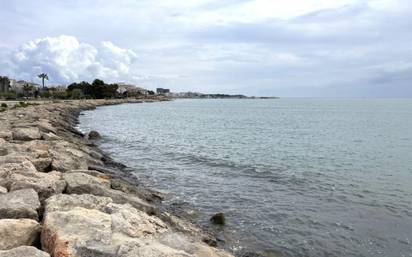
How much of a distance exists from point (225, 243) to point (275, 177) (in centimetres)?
857

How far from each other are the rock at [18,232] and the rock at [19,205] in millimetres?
543

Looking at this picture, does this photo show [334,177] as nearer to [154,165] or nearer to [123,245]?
[154,165]

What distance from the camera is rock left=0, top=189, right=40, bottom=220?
7028 millimetres

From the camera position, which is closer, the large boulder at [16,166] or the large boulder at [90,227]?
the large boulder at [90,227]

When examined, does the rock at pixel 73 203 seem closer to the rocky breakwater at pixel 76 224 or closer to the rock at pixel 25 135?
the rocky breakwater at pixel 76 224

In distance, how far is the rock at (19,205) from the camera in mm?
7028

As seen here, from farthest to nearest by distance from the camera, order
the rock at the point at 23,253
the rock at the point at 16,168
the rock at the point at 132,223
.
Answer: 1. the rock at the point at 16,168
2. the rock at the point at 132,223
3. the rock at the point at 23,253

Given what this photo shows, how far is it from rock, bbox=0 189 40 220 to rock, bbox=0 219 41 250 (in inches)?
21.4

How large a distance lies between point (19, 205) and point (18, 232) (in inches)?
42.5

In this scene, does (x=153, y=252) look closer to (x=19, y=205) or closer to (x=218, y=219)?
(x=19, y=205)

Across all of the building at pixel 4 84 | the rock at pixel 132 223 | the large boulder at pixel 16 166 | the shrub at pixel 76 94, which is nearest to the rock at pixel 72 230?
the rock at pixel 132 223

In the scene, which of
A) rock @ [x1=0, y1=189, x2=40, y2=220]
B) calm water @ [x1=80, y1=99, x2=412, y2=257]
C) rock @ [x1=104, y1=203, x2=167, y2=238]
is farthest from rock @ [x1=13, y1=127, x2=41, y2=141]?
rock @ [x1=104, y1=203, x2=167, y2=238]

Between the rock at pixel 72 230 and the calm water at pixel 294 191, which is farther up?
the rock at pixel 72 230

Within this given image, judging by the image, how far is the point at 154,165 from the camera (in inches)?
839
